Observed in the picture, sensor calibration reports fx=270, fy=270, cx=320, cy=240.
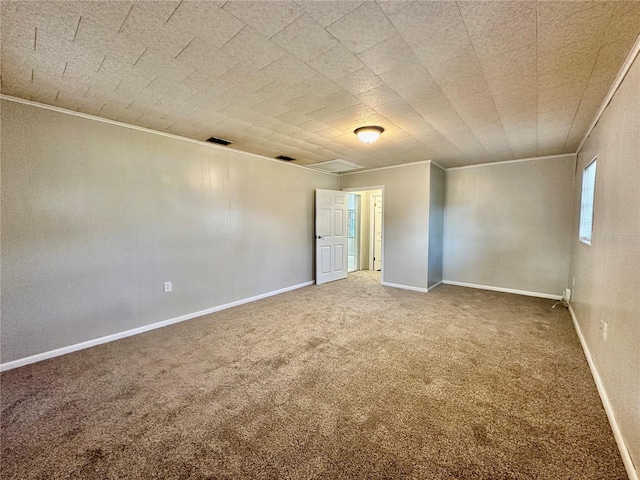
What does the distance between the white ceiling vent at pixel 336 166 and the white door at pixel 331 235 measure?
0.45m

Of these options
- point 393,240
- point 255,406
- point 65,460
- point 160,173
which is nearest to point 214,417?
point 255,406

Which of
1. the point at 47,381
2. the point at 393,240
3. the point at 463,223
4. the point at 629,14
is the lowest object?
the point at 47,381

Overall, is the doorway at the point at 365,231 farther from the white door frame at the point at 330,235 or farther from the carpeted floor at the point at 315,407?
the carpeted floor at the point at 315,407

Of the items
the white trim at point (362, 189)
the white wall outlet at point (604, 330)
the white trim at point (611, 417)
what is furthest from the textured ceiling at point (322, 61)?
the white trim at point (362, 189)

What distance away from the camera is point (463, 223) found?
5.26 meters

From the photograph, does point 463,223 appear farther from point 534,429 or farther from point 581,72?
point 534,429

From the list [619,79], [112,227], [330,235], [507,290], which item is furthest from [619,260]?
[112,227]

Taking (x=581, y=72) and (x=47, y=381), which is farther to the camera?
(x=47, y=381)

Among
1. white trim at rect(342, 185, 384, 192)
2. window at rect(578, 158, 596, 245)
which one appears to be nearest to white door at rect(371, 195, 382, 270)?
white trim at rect(342, 185, 384, 192)

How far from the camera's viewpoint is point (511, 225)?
4762mm

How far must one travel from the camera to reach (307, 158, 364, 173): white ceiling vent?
4.80 m

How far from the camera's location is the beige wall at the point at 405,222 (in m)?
4.86

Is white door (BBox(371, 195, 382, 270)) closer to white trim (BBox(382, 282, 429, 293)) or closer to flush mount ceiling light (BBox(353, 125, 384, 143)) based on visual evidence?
Result: white trim (BBox(382, 282, 429, 293))

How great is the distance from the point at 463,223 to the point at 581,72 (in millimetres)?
3592
